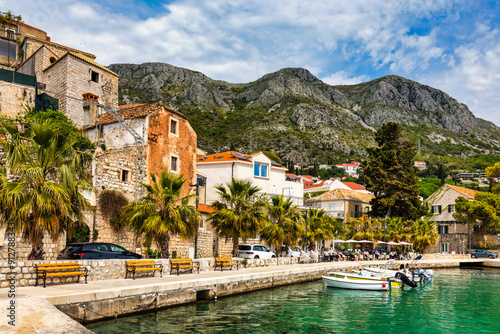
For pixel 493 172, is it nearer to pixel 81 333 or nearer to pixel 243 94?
pixel 81 333

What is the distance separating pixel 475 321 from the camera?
18578 millimetres

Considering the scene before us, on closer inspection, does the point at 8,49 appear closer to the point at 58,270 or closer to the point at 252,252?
the point at 252,252

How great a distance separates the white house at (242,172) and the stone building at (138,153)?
13557 mm

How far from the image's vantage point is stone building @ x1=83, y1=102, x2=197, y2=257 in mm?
27188

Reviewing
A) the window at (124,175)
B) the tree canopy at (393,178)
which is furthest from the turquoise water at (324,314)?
the tree canopy at (393,178)

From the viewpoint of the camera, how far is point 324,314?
18.8 meters

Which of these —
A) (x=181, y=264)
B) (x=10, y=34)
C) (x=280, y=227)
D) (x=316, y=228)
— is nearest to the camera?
(x=181, y=264)

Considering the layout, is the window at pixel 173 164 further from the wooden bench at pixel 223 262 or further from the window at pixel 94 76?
the window at pixel 94 76

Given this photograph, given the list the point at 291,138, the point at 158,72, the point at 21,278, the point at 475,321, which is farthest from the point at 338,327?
the point at 158,72

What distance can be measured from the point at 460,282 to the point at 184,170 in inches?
1064

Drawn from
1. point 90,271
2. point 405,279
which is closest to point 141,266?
point 90,271

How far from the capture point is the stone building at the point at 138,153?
27.2m

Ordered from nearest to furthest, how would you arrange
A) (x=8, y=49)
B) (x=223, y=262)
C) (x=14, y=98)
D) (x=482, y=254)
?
1. (x=223, y=262)
2. (x=14, y=98)
3. (x=8, y=49)
4. (x=482, y=254)

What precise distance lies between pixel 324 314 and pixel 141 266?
30.1ft
